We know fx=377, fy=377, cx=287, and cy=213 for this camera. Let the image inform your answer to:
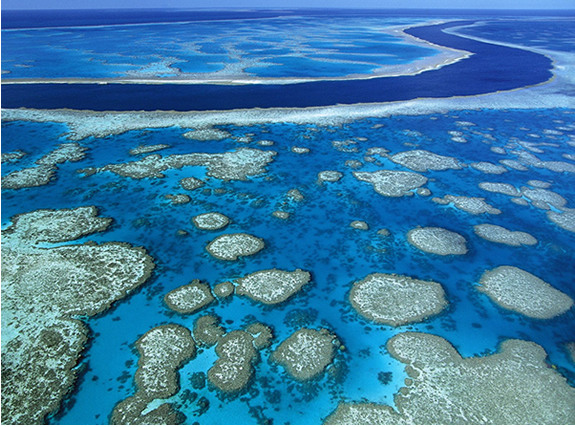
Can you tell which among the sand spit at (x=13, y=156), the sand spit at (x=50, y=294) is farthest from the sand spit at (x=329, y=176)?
the sand spit at (x=13, y=156)

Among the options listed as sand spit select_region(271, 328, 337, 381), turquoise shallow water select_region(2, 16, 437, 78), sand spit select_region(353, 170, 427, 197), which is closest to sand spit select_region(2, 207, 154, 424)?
sand spit select_region(271, 328, 337, 381)

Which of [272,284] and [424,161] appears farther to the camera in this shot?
[424,161]

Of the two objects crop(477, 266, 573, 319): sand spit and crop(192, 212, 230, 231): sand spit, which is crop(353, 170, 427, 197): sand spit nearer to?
crop(477, 266, 573, 319): sand spit

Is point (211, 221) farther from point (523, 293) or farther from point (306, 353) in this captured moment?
point (523, 293)

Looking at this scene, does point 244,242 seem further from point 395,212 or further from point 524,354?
point 524,354

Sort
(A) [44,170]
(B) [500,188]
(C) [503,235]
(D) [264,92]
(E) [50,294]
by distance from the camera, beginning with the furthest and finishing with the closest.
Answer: (D) [264,92], (A) [44,170], (B) [500,188], (C) [503,235], (E) [50,294]

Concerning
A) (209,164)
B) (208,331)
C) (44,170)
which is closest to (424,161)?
(209,164)
